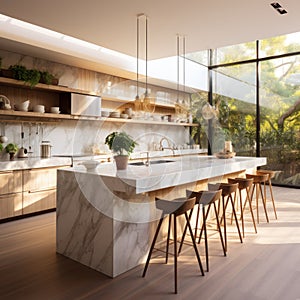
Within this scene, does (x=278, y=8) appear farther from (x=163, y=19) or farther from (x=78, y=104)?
(x=78, y=104)

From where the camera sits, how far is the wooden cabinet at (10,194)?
4340 mm

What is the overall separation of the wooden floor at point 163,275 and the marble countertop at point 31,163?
98 centimetres

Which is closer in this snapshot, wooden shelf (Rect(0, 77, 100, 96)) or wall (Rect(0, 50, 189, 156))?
wooden shelf (Rect(0, 77, 100, 96))

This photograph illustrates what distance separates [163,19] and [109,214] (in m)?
2.67

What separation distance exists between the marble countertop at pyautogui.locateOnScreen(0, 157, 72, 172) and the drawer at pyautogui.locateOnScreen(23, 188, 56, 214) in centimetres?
41

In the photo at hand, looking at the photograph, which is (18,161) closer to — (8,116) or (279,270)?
(8,116)

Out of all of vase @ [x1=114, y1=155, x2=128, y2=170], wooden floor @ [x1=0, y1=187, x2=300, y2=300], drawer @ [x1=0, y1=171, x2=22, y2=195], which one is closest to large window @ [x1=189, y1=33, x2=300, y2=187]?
wooden floor @ [x1=0, y1=187, x2=300, y2=300]

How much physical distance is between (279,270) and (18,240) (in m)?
2.85

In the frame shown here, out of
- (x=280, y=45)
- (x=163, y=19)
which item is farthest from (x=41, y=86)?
(x=280, y=45)

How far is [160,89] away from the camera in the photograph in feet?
27.5

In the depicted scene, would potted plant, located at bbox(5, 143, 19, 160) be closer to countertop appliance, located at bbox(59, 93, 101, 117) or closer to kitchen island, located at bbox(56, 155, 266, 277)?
countertop appliance, located at bbox(59, 93, 101, 117)

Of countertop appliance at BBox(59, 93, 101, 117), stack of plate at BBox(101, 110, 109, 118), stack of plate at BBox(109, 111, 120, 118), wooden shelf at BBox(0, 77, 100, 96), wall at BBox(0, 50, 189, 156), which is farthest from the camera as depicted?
stack of plate at BBox(109, 111, 120, 118)

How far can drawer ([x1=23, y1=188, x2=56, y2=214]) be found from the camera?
4.64 meters

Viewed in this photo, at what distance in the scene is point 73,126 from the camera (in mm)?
6121
